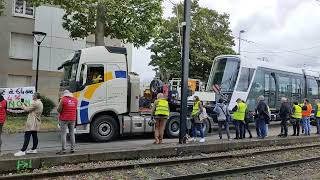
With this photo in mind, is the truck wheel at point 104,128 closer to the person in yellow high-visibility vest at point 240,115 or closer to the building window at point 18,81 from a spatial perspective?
the person in yellow high-visibility vest at point 240,115

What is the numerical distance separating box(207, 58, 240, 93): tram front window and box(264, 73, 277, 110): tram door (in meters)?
2.50

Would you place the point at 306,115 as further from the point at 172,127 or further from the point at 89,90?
the point at 89,90

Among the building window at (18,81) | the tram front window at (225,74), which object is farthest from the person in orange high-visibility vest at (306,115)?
the building window at (18,81)

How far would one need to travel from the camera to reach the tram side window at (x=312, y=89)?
2962 centimetres

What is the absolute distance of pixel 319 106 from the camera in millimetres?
22359

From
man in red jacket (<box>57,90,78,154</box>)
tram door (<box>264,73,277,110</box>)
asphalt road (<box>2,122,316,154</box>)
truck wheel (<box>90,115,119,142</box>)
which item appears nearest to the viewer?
man in red jacket (<box>57,90,78,154</box>)

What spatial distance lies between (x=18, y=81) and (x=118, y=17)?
11.8 meters

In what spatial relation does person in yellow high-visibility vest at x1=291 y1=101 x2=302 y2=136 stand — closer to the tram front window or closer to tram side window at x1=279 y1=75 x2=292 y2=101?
the tram front window

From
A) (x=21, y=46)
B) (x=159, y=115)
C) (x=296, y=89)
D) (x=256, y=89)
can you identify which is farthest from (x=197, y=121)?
(x=21, y=46)

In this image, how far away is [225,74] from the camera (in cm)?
2381

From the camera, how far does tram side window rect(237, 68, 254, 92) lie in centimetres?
2346

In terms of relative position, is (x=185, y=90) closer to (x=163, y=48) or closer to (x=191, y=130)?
(x=191, y=130)

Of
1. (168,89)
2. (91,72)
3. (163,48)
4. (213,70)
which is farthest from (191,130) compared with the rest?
(163,48)

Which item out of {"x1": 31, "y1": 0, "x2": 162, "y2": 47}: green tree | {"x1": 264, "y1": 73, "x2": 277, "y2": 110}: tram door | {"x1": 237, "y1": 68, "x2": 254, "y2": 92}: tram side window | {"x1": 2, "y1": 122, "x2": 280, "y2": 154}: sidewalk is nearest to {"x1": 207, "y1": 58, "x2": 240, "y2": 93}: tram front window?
{"x1": 237, "y1": 68, "x2": 254, "y2": 92}: tram side window
